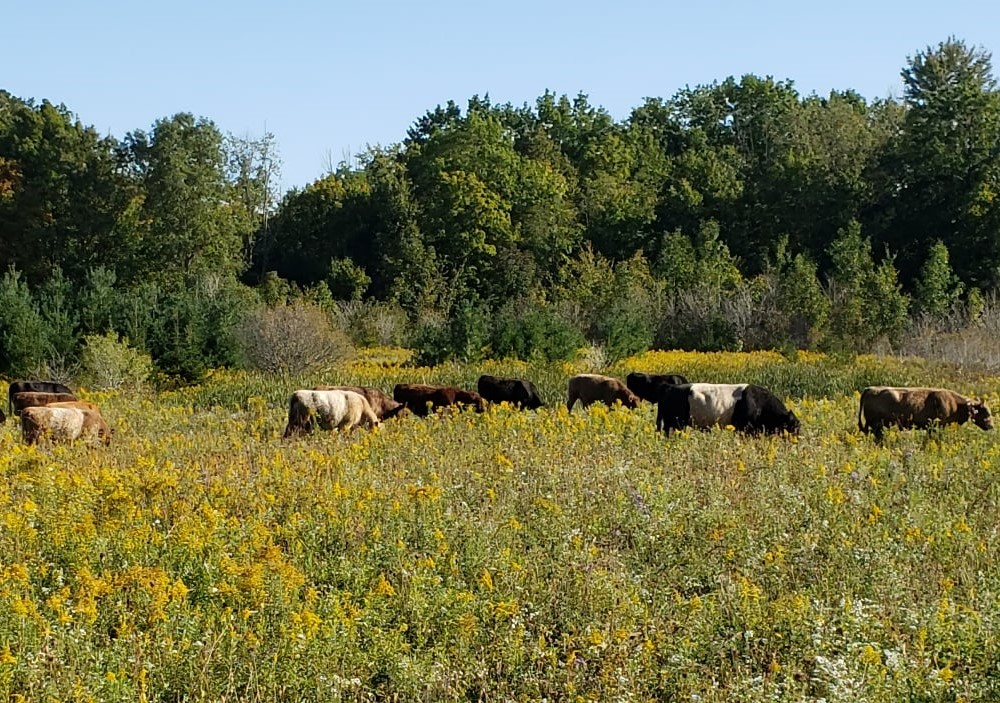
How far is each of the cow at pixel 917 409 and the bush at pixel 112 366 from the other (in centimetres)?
1704

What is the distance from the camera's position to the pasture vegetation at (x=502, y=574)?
6.38 metres

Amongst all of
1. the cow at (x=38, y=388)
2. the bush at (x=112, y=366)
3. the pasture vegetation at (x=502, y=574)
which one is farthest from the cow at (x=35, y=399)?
the bush at (x=112, y=366)

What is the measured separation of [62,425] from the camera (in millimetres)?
15172

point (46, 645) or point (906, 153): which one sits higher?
point (906, 153)

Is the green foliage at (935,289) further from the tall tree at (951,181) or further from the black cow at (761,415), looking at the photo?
the black cow at (761,415)

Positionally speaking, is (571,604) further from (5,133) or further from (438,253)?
(5,133)

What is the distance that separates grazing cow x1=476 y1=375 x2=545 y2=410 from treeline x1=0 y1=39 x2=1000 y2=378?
9.73 m

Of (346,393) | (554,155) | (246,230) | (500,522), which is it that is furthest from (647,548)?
(554,155)

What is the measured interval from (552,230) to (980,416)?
42.3m

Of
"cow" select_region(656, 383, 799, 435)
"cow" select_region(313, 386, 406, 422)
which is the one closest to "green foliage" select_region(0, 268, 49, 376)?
"cow" select_region(313, 386, 406, 422)

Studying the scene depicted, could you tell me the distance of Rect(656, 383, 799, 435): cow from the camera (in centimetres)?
1569

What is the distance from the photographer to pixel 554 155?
66.9m

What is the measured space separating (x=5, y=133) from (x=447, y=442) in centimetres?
5007

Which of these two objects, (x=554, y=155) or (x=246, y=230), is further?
(x=554, y=155)
